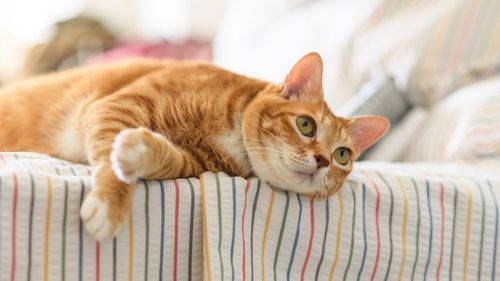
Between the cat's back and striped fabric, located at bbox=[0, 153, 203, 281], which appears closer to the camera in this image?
striped fabric, located at bbox=[0, 153, 203, 281]

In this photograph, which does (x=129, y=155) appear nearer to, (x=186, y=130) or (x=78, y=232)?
(x=78, y=232)

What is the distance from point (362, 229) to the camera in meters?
1.14

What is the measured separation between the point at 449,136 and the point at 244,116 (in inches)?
30.9

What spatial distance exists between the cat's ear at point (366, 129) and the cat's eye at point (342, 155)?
8 cm

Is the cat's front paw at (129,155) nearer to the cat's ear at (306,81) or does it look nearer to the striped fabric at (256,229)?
the striped fabric at (256,229)

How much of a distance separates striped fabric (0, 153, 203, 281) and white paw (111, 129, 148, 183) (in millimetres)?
53

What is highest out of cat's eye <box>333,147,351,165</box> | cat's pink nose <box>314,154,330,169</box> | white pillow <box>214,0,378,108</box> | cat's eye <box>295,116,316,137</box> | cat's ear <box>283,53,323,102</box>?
cat's ear <box>283,53,323,102</box>

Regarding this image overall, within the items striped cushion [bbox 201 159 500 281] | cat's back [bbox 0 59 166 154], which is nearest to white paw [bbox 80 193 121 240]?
striped cushion [bbox 201 159 500 281]

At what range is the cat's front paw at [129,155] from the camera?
889 mm

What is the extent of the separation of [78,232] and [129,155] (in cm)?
15

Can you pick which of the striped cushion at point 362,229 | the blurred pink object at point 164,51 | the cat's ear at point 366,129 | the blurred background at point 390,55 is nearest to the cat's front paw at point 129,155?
the striped cushion at point 362,229

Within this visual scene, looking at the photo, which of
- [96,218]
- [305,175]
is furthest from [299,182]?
[96,218]

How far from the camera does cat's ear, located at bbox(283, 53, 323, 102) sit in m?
1.17

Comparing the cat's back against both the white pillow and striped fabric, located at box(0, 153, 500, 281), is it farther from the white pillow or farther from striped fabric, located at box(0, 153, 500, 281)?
the white pillow
